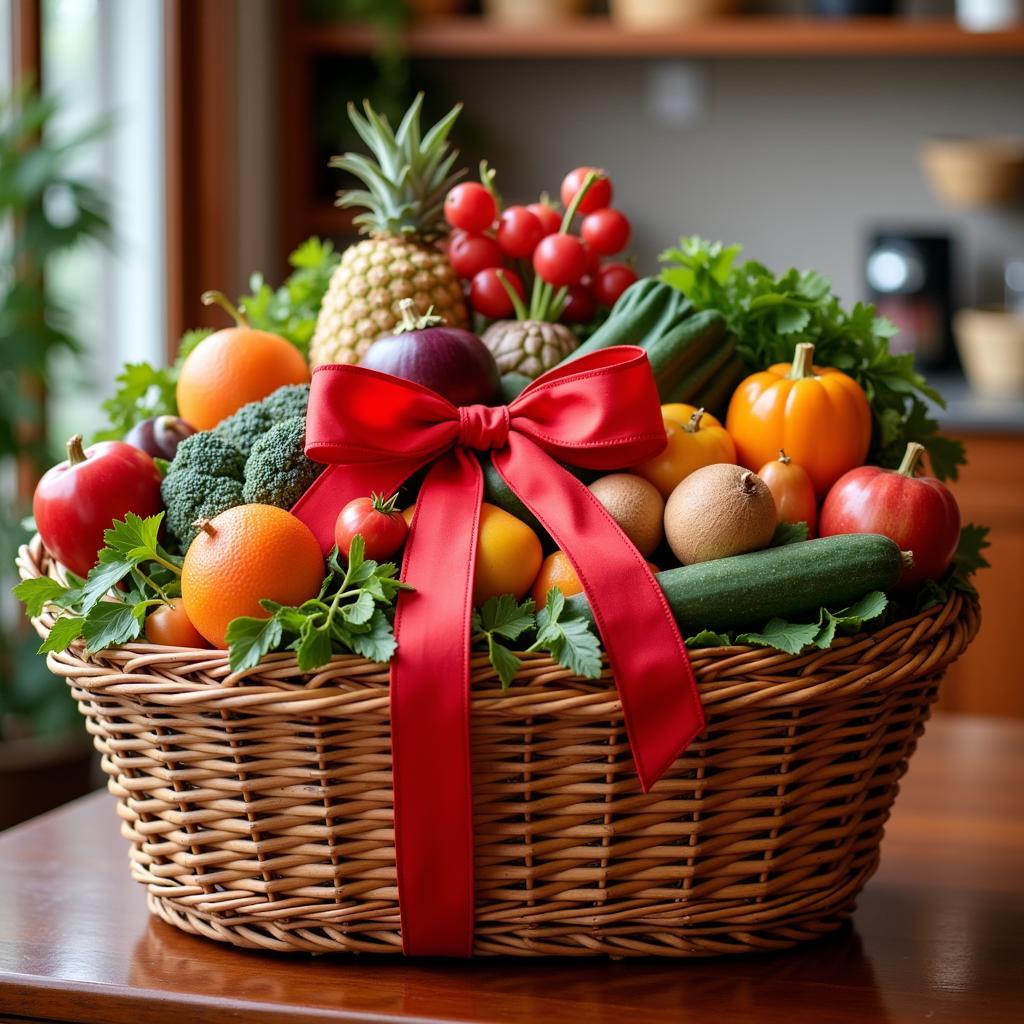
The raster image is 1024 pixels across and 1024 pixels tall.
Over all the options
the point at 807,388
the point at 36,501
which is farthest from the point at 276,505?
the point at 807,388

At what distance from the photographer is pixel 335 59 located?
151 inches

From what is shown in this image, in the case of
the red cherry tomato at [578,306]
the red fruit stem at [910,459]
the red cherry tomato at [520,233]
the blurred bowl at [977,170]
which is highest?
the blurred bowl at [977,170]

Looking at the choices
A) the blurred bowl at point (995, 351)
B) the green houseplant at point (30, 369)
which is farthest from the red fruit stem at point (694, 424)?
the blurred bowl at point (995, 351)

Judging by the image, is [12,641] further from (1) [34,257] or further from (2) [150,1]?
(2) [150,1]

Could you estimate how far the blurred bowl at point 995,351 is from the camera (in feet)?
10.5

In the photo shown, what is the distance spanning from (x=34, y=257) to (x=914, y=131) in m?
2.41

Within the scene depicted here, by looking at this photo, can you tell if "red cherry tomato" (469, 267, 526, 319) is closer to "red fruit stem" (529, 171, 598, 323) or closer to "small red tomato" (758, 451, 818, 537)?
"red fruit stem" (529, 171, 598, 323)

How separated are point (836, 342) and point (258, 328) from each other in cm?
54

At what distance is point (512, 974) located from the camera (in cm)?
84

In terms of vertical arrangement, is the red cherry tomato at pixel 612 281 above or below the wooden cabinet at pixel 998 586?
above

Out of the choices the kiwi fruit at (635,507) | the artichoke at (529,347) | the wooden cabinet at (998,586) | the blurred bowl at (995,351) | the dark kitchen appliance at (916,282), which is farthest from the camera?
the dark kitchen appliance at (916,282)

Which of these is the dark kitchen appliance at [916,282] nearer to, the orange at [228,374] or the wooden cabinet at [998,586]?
the wooden cabinet at [998,586]

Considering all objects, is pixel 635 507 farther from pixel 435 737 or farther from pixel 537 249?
pixel 537 249

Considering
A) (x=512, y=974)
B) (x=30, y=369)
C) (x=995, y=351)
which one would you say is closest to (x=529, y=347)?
(x=512, y=974)
